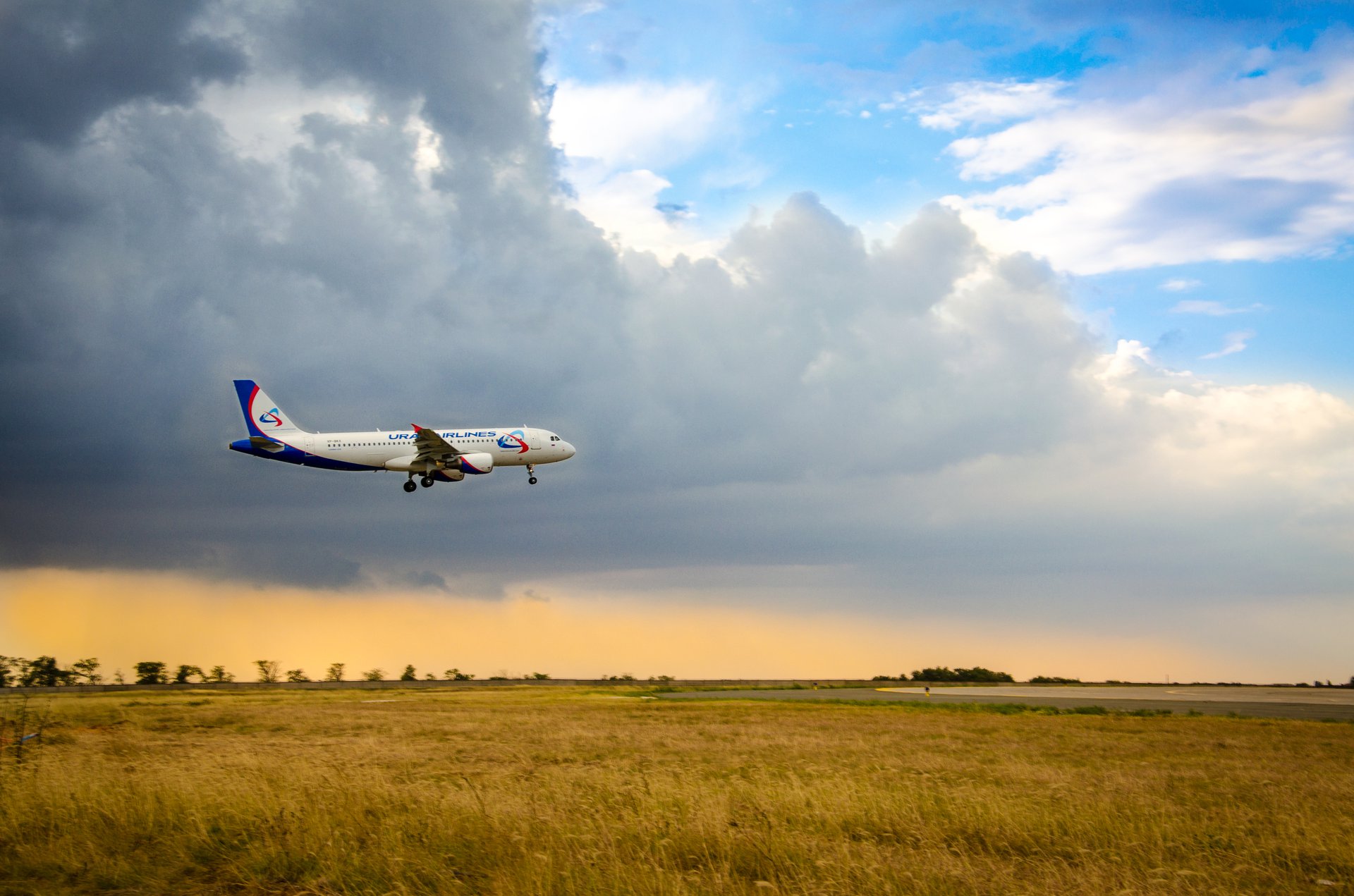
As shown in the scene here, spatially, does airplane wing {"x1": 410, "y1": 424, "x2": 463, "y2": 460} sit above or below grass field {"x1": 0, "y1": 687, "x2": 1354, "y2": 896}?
above

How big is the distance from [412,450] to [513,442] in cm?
685

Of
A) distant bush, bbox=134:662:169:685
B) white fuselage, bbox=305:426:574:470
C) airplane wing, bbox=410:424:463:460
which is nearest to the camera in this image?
airplane wing, bbox=410:424:463:460

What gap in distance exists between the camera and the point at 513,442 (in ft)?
208

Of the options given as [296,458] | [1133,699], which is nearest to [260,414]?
[296,458]

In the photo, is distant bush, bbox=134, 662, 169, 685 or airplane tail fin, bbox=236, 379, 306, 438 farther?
distant bush, bbox=134, 662, 169, 685

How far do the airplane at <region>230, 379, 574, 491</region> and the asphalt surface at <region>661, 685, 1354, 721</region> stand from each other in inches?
732

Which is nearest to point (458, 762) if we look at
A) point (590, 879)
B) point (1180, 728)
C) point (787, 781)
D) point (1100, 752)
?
point (787, 781)

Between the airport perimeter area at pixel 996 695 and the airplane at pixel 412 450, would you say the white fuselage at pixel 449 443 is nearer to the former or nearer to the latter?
the airplane at pixel 412 450

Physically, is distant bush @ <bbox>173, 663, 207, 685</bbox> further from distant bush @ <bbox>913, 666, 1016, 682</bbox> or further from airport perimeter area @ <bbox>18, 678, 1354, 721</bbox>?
distant bush @ <bbox>913, 666, 1016, 682</bbox>

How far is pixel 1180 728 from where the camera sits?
3725cm

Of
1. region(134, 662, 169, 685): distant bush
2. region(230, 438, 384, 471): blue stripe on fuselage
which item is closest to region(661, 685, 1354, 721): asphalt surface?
region(230, 438, 384, 471): blue stripe on fuselage

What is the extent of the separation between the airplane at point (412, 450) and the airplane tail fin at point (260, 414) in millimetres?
85

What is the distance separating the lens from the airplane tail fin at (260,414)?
67.2 m

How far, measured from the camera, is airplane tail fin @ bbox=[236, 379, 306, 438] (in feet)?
221
